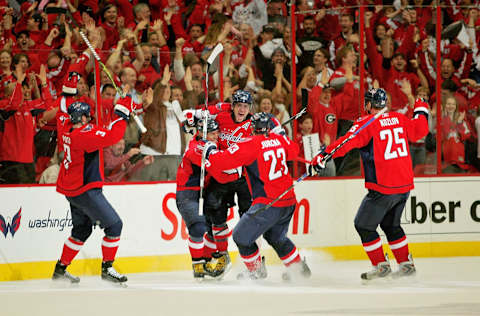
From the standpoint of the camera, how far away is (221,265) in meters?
6.77

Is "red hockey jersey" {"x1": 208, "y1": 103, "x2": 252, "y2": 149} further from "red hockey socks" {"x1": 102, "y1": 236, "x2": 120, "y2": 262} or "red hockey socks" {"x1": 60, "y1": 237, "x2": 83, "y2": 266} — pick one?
"red hockey socks" {"x1": 60, "y1": 237, "x2": 83, "y2": 266}

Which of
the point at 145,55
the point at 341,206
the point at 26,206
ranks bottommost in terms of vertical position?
the point at 341,206

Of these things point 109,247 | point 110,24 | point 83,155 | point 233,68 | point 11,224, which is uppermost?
point 110,24

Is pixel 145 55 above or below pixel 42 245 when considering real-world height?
above

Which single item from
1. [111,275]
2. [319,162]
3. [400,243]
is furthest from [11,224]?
[400,243]

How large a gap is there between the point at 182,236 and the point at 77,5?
286 centimetres

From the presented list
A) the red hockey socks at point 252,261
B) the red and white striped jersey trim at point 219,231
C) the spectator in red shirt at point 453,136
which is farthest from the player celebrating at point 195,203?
the spectator in red shirt at point 453,136

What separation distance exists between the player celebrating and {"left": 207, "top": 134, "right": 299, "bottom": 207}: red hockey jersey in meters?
0.41

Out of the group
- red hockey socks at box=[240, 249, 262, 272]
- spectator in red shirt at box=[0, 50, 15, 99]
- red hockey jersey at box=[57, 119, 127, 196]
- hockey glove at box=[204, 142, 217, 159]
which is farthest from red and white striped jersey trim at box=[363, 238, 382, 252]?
spectator in red shirt at box=[0, 50, 15, 99]

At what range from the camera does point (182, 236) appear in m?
7.59

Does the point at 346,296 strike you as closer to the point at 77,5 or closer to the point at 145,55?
the point at 145,55

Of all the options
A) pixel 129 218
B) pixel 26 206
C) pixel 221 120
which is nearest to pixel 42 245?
pixel 26 206

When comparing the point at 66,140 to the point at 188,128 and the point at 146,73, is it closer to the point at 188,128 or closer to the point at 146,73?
the point at 188,128

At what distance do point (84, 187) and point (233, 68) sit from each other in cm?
279
